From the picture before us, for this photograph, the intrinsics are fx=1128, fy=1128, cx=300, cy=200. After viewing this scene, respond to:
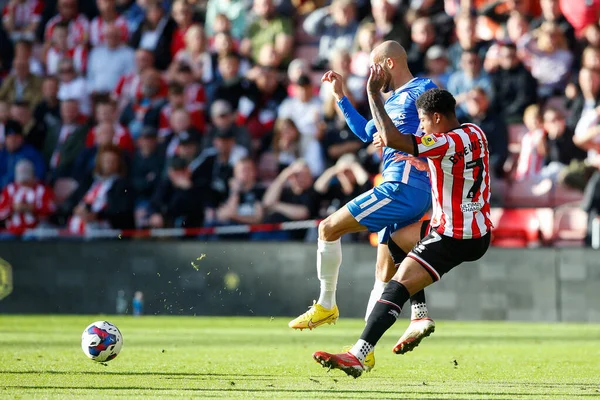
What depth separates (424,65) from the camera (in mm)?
16766

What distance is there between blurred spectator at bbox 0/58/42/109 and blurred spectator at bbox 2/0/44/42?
1.03 m

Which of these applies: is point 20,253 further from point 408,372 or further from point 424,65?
point 408,372

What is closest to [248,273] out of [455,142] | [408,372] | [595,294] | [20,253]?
[20,253]

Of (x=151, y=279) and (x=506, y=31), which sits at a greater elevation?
(x=506, y=31)

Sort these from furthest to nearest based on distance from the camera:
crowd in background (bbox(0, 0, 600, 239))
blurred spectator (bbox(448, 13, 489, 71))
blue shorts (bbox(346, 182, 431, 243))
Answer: blurred spectator (bbox(448, 13, 489, 71)), crowd in background (bbox(0, 0, 600, 239)), blue shorts (bbox(346, 182, 431, 243))

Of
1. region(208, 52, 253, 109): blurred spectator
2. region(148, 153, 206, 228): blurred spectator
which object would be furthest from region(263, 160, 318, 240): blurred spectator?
region(208, 52, 253, 109): blurred spectator

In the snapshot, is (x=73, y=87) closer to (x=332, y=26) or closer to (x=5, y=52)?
(x=5, y=52)

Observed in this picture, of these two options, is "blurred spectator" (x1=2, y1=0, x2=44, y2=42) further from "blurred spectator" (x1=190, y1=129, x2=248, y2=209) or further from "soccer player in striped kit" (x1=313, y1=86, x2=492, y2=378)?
"soccer player in striped kit" (x1=313, y1=86, x2=492, y2=378)

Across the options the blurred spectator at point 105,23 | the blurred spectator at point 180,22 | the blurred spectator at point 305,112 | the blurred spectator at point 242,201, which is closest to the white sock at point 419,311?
the blurred spectator at point 242,201

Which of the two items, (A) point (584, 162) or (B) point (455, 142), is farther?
(A) point (584, 162)

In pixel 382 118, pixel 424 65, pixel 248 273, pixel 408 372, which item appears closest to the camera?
pixel 382 118

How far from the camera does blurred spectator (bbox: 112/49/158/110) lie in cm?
1916

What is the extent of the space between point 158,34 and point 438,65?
555 cm

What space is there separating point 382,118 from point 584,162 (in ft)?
26.8
